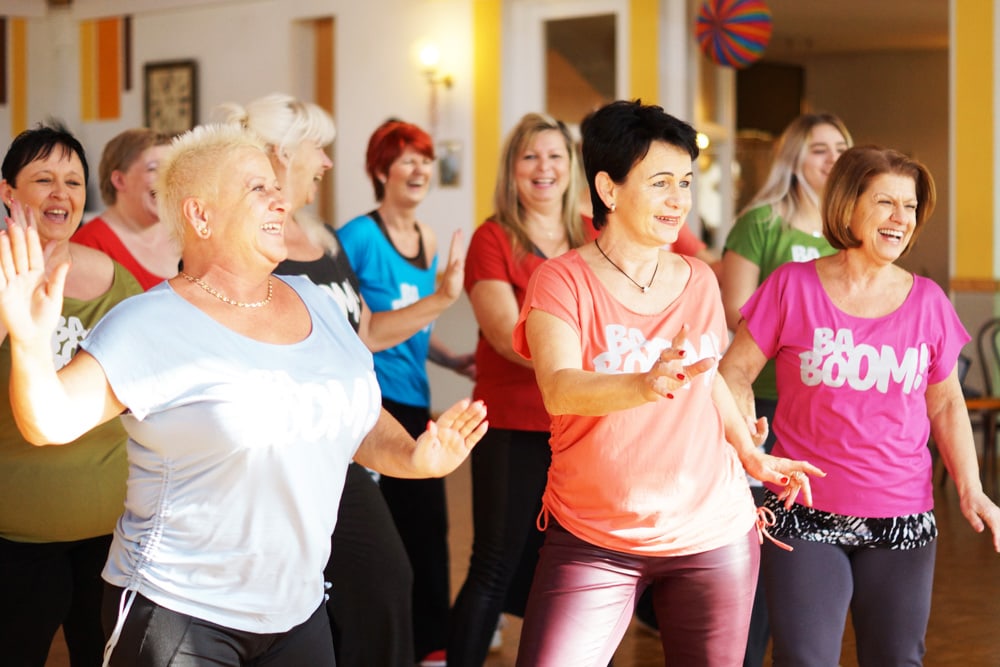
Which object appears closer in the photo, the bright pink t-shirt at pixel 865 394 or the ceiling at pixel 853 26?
the bright pink t-shirt at pixel 865 394

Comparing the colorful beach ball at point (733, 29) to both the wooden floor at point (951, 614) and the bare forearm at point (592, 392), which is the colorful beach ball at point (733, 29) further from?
the bare forearm at point (592, 392)

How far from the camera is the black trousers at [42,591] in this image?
2666 millimetres

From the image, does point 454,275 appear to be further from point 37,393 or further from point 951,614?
point 951,614

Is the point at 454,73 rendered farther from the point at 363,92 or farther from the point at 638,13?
the point at 638,13

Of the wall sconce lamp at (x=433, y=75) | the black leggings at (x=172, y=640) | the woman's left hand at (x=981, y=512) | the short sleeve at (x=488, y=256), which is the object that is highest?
the wall sconce lamp at (x=433, y=75)

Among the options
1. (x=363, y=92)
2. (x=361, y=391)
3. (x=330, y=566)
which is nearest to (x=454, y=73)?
(x=363, y=92)

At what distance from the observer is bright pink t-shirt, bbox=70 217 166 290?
3602 mm

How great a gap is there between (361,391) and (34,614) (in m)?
1.09

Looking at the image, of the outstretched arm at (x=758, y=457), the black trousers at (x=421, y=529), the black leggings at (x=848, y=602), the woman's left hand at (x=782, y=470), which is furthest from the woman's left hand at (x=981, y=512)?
the black trousers at (x=421, y=529)

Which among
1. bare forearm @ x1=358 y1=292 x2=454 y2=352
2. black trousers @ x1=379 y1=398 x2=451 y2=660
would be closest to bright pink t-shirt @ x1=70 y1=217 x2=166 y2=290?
bare forearm @ x1=358 y1=292 x2=454 y2=352

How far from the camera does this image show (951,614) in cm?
459

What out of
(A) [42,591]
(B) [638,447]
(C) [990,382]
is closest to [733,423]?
(B) [638,447]

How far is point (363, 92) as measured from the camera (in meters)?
10.1

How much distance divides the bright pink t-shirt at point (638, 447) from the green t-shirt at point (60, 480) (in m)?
1.01
